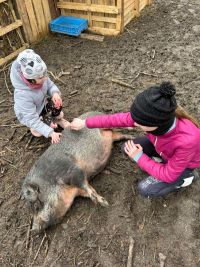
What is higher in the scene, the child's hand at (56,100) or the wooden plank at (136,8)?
the child's hand at (56,100)

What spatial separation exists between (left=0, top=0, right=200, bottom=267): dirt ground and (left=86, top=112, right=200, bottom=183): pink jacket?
1.82ft

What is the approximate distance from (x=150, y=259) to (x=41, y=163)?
1.55 m

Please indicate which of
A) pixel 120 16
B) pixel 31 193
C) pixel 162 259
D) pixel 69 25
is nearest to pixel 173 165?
pixel 162 259

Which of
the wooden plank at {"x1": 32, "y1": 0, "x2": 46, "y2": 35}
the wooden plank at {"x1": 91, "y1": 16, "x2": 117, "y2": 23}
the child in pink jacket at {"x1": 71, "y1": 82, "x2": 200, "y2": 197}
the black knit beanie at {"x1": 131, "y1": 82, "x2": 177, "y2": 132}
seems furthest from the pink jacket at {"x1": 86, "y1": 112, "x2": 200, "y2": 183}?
the wooden plank at {"x1": 32, "y1": 0, "x2": 46, "y2": 35}

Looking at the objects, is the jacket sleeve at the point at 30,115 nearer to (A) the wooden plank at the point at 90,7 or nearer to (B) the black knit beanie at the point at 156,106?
(B) the black knit beanie at the point at 156,106

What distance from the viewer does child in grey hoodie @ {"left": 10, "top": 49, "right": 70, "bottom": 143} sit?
3637mm

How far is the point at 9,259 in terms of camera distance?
338 cm

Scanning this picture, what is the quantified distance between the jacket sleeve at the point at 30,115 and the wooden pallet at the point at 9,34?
2.64 meters

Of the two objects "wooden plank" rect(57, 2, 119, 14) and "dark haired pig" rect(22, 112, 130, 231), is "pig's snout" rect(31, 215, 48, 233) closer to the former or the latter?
"dark haired pig" rect(22, 112, 130, 231)

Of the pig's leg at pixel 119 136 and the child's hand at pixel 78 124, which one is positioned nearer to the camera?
the child's hand at pixel 78 124

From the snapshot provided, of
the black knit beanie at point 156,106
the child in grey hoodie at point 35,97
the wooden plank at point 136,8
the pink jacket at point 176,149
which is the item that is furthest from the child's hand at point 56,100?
the wooden plank at point 136,8

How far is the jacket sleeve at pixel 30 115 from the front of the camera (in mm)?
3957

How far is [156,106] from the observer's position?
105 inches

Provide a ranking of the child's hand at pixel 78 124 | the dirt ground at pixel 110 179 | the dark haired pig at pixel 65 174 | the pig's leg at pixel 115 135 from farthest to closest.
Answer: the pig's leg at pixel 115 135, the child's hand at pixel 78 124, the dark haired pig at pixel 65 174, the dirt ground at pixel 110 179
